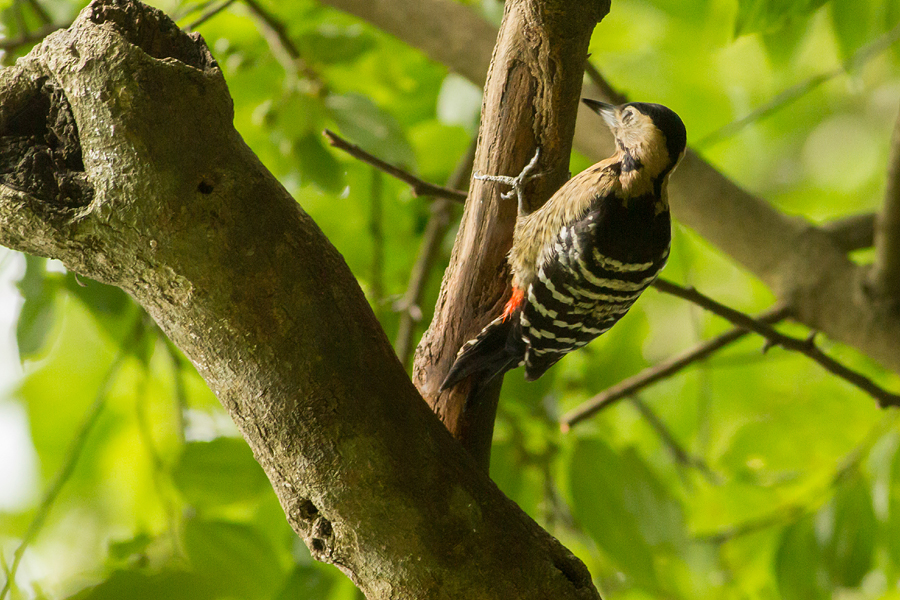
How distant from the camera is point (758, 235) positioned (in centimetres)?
197

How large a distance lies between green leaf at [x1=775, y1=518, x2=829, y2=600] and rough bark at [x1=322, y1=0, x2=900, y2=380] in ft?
1.69

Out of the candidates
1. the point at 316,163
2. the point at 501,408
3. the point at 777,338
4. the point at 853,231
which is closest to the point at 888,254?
the point at 853,231

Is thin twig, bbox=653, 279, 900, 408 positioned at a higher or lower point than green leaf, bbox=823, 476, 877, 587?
higher

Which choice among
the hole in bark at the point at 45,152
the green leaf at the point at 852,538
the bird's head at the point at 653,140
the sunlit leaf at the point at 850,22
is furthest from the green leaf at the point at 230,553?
the sunlit leaf at the point at 850,22

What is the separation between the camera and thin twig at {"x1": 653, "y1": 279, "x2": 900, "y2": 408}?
154 centimetres

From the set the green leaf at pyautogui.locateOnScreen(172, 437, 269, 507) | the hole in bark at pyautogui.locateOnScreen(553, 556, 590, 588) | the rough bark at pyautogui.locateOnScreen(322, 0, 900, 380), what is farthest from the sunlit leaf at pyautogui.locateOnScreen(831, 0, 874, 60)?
the green leaf at pyautogui.locateOnScreen(172, 437, 269, 507)

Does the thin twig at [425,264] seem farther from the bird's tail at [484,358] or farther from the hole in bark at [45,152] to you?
the hole in bark at [45,152]

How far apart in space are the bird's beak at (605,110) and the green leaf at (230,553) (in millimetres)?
1217

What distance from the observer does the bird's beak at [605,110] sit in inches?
67.6

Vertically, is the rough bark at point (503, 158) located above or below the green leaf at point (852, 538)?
above

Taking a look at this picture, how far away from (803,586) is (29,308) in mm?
2016

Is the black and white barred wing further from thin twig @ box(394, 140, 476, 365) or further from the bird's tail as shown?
thin twig @ box(394, 140, 476, 365)

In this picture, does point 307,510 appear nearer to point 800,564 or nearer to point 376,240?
point 376,240

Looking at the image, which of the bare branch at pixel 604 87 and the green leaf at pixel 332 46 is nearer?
the bare branch at pixel 604 87
